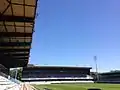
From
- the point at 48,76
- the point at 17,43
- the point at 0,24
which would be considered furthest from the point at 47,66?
the point at 0,24

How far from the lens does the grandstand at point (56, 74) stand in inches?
3639

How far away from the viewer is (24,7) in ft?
43.2

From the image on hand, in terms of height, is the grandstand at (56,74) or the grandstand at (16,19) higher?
the grandstand at (16,19)

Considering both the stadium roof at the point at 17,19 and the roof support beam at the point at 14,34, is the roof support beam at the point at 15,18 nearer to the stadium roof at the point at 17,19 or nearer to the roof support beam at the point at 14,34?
the stadium roof at the point at 17,19

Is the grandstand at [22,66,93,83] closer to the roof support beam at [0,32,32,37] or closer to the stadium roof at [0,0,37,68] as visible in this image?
the stadium roof at [0,0,37,68]

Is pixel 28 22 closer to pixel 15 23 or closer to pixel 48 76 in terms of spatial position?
pixel 15 23

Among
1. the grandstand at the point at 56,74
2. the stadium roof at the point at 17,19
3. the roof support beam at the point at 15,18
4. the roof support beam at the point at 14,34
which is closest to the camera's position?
the stadium roof at the point at 17,19

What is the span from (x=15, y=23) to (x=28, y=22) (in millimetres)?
1112

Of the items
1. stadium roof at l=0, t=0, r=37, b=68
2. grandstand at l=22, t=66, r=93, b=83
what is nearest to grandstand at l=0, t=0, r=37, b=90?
stadium roof at l=0, t=0, r=37, b=68

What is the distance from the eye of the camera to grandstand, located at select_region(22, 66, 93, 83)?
3639 inches

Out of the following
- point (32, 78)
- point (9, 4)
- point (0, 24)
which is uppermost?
point (9, 4)

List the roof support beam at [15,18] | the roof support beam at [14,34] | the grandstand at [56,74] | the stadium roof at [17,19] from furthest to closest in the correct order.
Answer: the grandstand at [56,74] < the roof support beam at [14,34] < the roof support beam at [15,18] < the stadium roof at [17,19]

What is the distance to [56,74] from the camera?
97875 mm

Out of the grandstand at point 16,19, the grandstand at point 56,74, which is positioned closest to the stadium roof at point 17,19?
the grandstand at point 16,19
